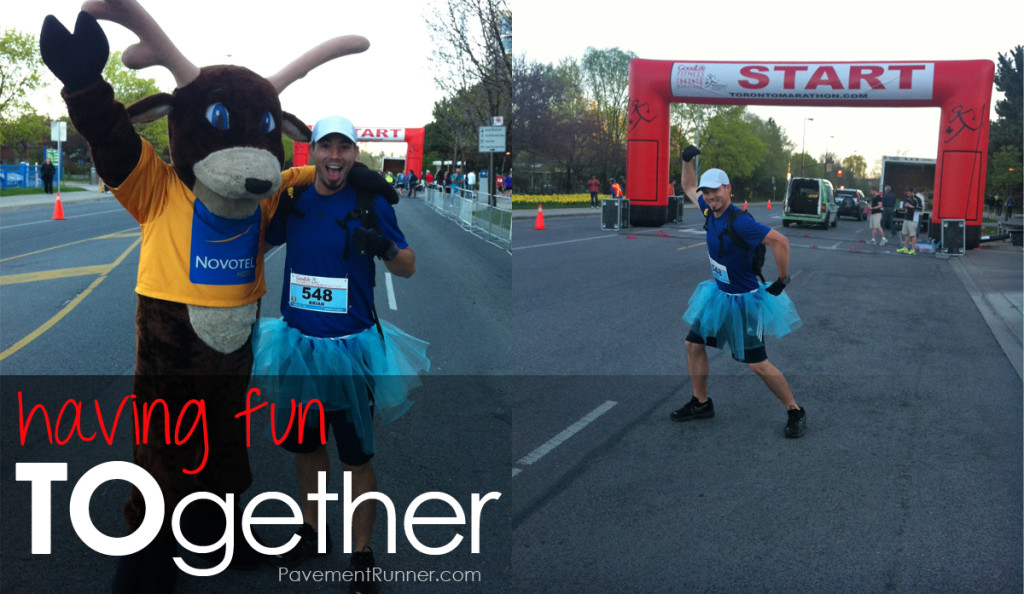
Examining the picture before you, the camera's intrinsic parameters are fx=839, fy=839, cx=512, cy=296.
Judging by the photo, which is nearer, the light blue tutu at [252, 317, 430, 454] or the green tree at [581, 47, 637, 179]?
the light blue tutu at [252, 317, 430, 454]

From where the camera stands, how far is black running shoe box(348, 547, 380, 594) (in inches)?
135

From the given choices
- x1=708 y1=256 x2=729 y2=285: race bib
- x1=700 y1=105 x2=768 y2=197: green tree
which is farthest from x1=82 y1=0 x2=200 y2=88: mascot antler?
x1=700 y1=105 x2=768 y2=197: green tree

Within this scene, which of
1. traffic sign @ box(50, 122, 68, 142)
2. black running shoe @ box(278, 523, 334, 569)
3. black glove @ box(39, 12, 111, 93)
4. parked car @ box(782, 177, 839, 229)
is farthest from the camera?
parked car @ box(782, 177, 839, 229)

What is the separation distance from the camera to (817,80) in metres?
21.8

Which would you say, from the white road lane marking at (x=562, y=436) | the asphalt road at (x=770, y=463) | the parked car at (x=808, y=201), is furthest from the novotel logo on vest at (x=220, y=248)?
the parked car at (x=808, y=201)

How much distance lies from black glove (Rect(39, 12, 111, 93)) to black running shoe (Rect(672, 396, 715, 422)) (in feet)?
14.1

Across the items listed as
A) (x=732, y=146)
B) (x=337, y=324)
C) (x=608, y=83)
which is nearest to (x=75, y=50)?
(x=337, y=324)

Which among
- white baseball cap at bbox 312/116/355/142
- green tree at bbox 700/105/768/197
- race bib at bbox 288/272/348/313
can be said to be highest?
green tree at bbox 700/105/768/197

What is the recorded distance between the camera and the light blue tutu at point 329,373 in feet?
11.2

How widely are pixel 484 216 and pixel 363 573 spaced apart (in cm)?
2222

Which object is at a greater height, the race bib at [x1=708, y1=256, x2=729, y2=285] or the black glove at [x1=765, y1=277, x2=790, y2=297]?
the race bib at [x1=708, y1=256, x2=729, y2=285]

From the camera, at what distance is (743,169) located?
286 ft

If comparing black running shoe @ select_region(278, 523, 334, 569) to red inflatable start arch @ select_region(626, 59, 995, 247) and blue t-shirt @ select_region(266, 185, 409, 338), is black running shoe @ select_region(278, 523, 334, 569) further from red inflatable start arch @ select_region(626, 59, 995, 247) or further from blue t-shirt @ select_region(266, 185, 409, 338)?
red inflatable start arch @ select_region(626, 59, 995, 247)

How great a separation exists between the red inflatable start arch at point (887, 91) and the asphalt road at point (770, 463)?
498 inches
